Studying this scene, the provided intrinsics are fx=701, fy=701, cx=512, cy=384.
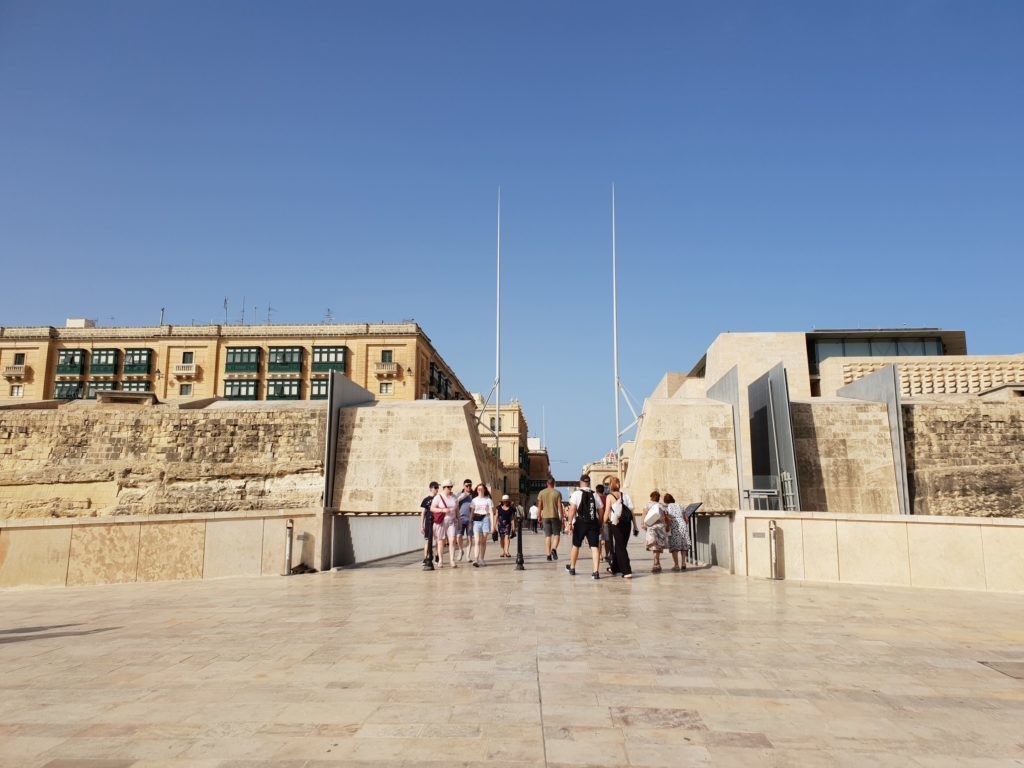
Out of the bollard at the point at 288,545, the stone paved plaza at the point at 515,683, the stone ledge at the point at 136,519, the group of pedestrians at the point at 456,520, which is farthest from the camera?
the group of pedestrians at the point at 456,520

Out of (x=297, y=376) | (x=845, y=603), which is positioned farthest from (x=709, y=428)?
(x=297, y=376)

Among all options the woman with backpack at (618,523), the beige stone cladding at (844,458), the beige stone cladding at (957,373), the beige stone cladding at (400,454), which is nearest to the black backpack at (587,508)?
the woman with backpack at (618,523)

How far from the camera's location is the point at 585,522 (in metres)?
10.5

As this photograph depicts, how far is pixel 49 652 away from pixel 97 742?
2702mm

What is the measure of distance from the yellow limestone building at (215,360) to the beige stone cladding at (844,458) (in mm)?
32959

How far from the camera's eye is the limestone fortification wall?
25.0 m

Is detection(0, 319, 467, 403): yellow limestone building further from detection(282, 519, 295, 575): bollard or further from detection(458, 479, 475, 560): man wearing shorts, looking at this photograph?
detection(282, 519, 295, 575): bollard

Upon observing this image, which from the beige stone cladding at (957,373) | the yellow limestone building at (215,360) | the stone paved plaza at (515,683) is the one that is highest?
the yellow limestone building at (215,360)

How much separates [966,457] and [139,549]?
2555 cm

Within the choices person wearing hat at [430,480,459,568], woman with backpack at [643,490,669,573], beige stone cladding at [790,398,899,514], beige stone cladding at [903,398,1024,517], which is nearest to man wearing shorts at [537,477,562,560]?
person wearing hat at [430,480,459,568]

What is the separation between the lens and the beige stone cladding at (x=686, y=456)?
23031 mm

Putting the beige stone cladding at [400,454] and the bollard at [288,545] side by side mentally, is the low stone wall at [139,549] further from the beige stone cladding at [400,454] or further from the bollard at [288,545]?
the beige stone cladding at [400,454]

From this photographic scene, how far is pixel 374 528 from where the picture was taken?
15.0 metres

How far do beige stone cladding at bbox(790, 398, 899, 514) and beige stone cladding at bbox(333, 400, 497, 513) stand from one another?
36.7ft
